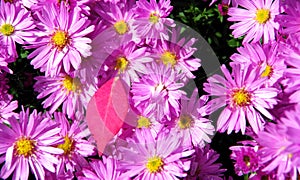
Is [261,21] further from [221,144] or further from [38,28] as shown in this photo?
[38,28]

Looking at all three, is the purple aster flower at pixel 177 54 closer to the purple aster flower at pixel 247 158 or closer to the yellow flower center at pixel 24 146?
the purple aster flower at pixel 247 158

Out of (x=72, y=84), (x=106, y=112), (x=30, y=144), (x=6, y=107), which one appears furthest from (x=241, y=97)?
(x=6, y=107)

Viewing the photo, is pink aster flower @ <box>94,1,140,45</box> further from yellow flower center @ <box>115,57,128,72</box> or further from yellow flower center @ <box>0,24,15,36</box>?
yellow flower center @ <box>0,24,15,36</box>

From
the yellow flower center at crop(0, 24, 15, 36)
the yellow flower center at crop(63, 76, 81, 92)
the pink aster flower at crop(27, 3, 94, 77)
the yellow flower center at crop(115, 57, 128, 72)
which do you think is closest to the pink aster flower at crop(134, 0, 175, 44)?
the yellow flower center at crop(115, 57, 128, 72)

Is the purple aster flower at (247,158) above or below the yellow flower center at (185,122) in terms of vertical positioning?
below

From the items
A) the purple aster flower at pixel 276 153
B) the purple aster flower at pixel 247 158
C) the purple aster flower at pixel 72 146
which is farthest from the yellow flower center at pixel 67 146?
the purple aster flower at pixel 276 153

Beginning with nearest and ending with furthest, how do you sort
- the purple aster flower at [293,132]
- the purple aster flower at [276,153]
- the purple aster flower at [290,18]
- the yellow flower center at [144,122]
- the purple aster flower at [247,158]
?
the purple aster flower at [293,132] → the purple aster flower at [276,153] → the purple aster flower at [247,158] → the purple aster flower at [290,18] → the yellow flower center at [144,122]

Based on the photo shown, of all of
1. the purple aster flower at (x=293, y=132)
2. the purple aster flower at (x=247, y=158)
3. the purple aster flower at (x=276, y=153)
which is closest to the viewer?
the purple aster flower at (x=293, y=132)

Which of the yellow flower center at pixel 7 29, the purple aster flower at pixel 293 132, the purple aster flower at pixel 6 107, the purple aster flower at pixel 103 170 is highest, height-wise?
the yellow flower center at pixel 7 29

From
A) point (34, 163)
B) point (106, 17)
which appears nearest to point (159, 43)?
point (106, 17)
